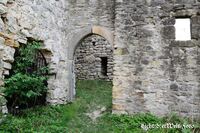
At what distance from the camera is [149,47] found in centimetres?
676

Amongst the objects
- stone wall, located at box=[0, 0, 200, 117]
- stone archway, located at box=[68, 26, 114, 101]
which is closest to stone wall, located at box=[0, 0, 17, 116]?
stone wall, located at box=[0, 0, 200, 117]

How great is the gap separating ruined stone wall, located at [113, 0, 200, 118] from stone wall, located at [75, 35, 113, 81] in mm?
4933

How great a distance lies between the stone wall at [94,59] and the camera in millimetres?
11961

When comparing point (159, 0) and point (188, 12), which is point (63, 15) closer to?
point (159, 0)

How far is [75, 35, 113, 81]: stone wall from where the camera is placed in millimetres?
11961

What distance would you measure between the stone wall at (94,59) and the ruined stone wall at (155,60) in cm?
493

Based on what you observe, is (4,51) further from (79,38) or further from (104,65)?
(104,65)

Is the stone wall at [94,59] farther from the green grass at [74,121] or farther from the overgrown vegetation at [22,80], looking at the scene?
the overgrown vegetation at [22,80]

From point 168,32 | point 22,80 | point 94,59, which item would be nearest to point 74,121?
point 22,80

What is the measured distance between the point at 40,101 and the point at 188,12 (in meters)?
4.48

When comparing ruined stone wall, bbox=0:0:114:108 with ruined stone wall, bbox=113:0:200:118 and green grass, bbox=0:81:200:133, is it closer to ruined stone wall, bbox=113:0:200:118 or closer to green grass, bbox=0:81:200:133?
green grass, bbox=0:81:200:133

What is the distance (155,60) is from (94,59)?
5.58m

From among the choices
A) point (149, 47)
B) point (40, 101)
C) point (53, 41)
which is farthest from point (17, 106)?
point (149, 47)

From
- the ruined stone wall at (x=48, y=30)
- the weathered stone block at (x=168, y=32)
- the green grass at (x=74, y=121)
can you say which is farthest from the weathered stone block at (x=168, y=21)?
the ruined stone wall at (x=48, y=30)
